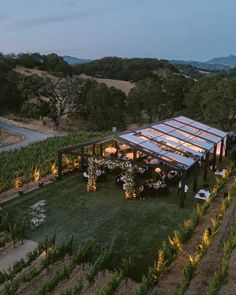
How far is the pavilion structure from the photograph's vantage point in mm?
17234

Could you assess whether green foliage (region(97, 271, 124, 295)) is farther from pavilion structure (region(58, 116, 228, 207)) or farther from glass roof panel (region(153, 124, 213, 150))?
glass roof panel (region(153, 124, 213, 150))

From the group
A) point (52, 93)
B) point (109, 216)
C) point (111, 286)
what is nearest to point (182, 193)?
point (109, 216)

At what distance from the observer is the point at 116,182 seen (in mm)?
19000

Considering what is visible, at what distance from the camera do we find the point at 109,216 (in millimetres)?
15273

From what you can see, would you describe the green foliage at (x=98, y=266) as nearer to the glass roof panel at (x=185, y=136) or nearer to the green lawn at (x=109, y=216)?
the green lawn at (x=109, y=216)

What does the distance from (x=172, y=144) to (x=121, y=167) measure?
329 cm

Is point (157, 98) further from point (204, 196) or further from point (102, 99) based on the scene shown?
point (204, 196)

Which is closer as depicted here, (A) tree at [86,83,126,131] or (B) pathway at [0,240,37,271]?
(B) pathway at [0,240,37,271]

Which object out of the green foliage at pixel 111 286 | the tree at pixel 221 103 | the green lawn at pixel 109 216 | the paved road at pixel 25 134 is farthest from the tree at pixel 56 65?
the green foliage at pixel 111 286

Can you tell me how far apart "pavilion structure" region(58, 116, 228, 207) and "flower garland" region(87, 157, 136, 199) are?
0.33m

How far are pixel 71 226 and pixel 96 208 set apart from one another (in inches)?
81.3

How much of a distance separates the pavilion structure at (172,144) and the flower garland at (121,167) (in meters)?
0.33

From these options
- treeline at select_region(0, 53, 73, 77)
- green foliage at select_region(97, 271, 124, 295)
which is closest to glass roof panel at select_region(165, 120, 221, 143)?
green foliage at select_region(97, 271, 124, 295)

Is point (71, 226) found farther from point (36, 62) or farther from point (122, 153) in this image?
point (36, 62)
